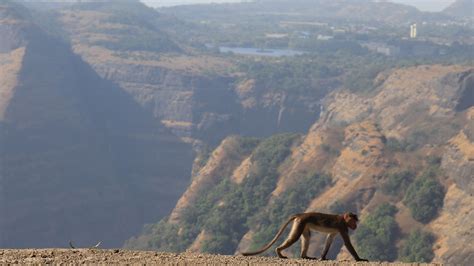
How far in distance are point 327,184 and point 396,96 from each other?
54.9 metres

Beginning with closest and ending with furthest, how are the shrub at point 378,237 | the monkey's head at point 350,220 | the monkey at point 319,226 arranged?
1. the monkey at point 319,226
2. the monkey's head at point 350,220
3. the shrub at point 378,237

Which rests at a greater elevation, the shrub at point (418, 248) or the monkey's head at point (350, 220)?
the monkey's head at point (350, 220)

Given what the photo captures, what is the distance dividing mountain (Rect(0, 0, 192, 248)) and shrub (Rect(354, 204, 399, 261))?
47.6 m

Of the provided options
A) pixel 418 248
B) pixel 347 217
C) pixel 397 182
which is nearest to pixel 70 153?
pixel 397 182

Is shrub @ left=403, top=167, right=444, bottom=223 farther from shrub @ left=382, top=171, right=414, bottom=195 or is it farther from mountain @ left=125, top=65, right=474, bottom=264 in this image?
shrub @ left=382, top=171, right=414, bottom=195

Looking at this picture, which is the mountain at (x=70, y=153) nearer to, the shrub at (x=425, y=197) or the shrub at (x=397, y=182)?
the shrub at (x=397, y=182)

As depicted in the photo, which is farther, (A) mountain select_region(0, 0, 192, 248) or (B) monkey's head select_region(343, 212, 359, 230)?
(A) mountain select_region(0, 0, 192, 248)

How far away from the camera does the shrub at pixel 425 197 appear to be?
57.9m

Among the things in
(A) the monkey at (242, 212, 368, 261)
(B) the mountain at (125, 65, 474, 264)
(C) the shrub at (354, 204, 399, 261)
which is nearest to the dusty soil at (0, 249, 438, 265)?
(A) the monkey at (242, 212, 368, 261)

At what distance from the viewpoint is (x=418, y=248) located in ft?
174

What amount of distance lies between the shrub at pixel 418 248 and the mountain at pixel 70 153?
51.9 meters

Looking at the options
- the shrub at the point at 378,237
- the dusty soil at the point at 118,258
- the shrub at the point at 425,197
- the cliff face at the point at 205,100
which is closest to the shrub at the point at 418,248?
the shrub at the point at 378,237

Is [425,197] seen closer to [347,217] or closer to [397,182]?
[397,182]

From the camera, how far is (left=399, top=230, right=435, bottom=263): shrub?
5181 cm
